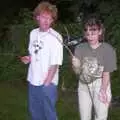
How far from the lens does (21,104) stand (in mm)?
7082

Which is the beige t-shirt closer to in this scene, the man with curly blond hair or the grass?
the man with curly blond hair

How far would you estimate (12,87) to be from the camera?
8.20 m

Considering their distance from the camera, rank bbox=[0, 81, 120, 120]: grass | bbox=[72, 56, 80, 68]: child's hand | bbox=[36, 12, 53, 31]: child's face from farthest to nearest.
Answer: bbox=[0, 81, 120, 120]: grass → bbox=[36, 12, 53, 31]: child's face → bbox=[72, 56, 80, 68]: child's hand

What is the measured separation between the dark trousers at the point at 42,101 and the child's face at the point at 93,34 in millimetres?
631

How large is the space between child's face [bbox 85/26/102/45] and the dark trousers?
631 millimetres

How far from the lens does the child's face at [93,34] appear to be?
4402mm

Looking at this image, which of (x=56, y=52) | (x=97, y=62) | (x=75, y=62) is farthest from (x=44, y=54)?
(x=97, y=62)

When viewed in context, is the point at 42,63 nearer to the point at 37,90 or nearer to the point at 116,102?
the point at 37,90

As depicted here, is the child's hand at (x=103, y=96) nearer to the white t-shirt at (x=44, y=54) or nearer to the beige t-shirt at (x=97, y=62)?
the beige t-shirt at (x=97, y=62)

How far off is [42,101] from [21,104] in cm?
235

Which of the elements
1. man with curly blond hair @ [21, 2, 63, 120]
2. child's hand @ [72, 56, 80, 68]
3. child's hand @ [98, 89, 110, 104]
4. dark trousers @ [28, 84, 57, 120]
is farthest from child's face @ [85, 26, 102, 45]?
dark trousers @ [28, 84, 57, 120]

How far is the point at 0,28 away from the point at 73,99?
185 inches

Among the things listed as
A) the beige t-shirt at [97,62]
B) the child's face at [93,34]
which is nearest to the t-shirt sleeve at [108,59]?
the beige t-shirt at [97,62]

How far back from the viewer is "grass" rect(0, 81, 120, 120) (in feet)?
21.1
